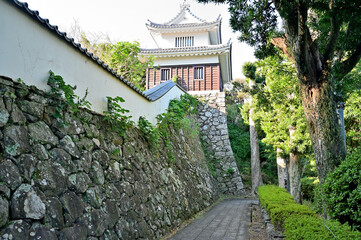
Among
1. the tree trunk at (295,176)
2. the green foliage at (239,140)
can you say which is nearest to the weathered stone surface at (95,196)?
the tree trunk at (295,176)

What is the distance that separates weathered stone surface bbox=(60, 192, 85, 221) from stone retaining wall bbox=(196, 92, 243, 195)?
459 inches

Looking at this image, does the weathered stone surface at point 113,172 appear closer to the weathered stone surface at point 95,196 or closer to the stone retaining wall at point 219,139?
the weathered stone surface at point 95,196

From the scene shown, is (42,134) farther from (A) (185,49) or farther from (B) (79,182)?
(A) (185,49)

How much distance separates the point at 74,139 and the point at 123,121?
5.20 feet

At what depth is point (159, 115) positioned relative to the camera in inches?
331

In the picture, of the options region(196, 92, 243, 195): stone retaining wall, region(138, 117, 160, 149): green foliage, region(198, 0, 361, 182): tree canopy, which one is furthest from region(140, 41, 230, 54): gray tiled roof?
region(138, 117, 160, 149): green foliage

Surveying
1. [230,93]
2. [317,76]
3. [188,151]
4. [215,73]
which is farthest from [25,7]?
[230,93]

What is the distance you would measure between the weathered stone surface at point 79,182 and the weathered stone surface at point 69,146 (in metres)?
0.29

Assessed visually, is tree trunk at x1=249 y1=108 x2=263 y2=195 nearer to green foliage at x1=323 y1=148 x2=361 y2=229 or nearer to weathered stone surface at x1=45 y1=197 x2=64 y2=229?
green foliage at x1=323 y1=148 x2=361 y2=229

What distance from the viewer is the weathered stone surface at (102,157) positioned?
167 inches

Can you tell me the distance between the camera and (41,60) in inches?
141

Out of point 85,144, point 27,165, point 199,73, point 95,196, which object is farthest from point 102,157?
point 199,73

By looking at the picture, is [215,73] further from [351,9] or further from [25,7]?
[25,7]

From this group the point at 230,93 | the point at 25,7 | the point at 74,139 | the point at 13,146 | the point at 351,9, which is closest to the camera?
the point at 13,146
